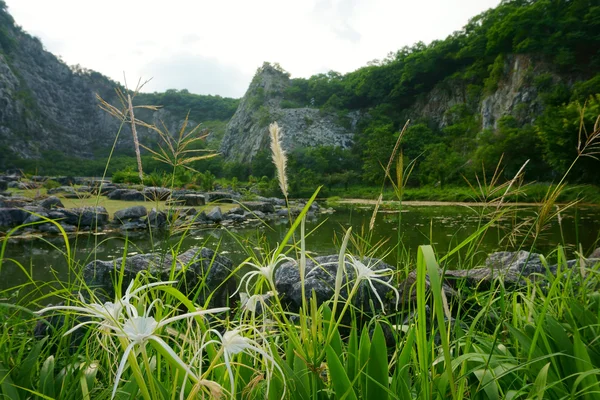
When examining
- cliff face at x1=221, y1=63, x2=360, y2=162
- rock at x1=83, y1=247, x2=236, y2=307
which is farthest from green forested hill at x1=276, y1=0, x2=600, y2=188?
rock at x1=83, y1=247, x2=236, y2=307

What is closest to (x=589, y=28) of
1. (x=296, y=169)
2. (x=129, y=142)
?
(x=296, y=169)

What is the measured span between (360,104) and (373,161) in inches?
767

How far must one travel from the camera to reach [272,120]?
4800 cm

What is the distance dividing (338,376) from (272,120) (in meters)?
48.8

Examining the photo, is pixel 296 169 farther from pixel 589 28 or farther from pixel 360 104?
pixel 589 28

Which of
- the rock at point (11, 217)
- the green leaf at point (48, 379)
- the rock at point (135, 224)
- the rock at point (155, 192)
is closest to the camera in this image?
the green leaf at point (48, 379)

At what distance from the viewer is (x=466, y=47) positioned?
32.2 meters

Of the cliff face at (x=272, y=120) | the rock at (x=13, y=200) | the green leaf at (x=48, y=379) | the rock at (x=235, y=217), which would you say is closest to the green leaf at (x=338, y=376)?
the green leaf at (x=48, y=379)

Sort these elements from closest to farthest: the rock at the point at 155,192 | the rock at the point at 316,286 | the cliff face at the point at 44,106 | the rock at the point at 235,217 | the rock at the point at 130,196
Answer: the rock at the point at 155,192
the rock at the point at 316,286
the rock at the point at 235,217
the rock at the point at 130,196
the cliff face at the point at 44,106

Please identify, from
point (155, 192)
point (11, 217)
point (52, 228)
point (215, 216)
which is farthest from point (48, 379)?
point (215, 216)

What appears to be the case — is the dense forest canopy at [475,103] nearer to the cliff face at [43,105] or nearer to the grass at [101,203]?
the grass at [101,203]

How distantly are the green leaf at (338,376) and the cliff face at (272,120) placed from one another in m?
36.9

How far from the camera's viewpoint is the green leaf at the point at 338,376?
0.64m

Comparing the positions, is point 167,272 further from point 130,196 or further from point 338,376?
point 130,196
